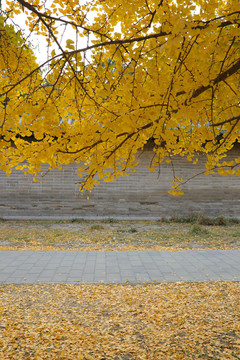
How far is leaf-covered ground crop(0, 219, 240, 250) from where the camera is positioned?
7.57 meters

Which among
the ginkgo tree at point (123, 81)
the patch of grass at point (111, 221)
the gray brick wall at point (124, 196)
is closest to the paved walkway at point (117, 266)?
the ginkgo tree at point (123, 81)

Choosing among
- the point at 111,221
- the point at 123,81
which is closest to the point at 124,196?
the point at 111,221

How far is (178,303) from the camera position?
400cm

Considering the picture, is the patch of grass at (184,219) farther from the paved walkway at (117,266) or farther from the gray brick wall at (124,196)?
the paved walkway at (117,266)

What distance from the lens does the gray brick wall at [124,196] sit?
1106cm

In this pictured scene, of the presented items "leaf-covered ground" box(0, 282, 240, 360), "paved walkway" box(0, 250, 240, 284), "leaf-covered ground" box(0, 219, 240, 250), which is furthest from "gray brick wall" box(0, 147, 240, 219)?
"leaf-covered ground" box(0, 282, 240, 360)

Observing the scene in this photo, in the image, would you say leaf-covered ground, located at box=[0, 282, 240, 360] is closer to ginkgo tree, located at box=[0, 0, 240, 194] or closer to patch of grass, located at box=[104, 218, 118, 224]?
ginkgo tree, located at box=[0, 0, 240, 194]

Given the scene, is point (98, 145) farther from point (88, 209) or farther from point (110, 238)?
point (88, 209)

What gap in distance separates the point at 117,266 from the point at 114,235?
3150 mm

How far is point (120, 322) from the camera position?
350 centimetres

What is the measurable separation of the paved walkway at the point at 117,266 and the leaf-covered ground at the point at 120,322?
12.8 inches

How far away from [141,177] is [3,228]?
499cm

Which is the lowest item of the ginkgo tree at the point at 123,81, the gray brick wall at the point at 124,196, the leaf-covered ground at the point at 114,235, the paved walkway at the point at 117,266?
the leaf-covered ground at the point at 114,235

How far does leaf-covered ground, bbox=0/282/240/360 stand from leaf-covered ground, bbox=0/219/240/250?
277cm
